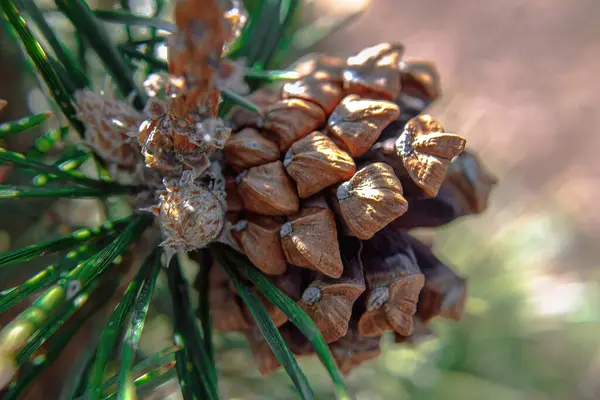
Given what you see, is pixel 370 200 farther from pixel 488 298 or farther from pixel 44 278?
pixel 488 298

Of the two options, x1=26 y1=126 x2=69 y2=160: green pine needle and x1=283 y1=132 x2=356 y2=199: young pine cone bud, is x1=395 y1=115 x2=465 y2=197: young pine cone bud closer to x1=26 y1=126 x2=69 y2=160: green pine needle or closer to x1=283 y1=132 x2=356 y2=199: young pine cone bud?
x1=283 y1=132 x2=356 y2=199: young pine cone bud

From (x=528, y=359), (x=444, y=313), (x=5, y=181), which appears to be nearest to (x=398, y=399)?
(x=528, y=359)

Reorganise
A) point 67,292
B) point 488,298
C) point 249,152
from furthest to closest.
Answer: point 488,298 → point 249,152 → point 67,292

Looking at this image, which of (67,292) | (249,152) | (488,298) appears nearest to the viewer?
(67,292)

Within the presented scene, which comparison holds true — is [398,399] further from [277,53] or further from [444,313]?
[277,53]

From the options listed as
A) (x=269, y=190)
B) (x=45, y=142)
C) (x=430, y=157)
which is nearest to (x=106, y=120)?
(x=45, y=142)

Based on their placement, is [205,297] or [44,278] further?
[205,297]
